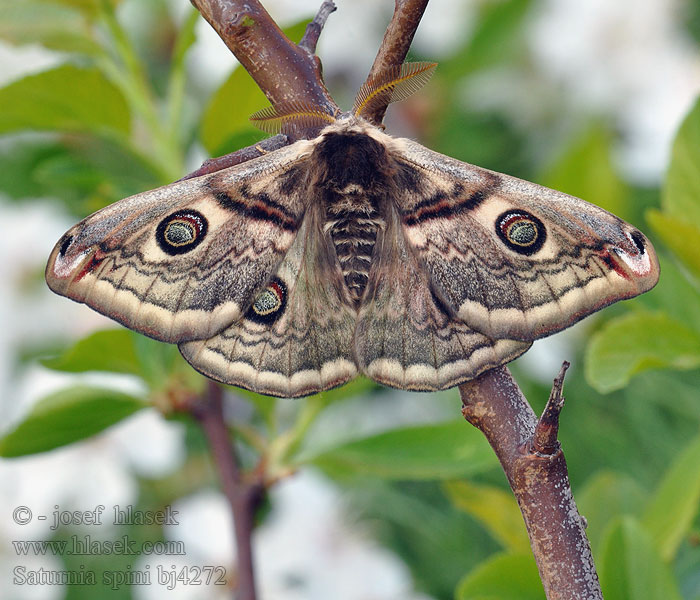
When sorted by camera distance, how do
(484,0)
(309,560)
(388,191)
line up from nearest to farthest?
1. (388,191)
2. (309,560)
3. (484,0)

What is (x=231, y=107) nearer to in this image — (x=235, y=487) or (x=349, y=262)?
(x=349, y=262)

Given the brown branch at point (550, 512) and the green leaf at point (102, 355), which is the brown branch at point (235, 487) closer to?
the green leaf at point (102, 355)

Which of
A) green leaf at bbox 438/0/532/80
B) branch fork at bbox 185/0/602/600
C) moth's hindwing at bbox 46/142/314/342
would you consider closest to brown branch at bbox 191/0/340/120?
branch fork at bbox 185/0/602/600

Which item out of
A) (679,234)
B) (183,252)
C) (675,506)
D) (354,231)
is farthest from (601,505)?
(183,252)

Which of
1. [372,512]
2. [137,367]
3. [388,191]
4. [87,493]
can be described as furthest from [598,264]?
[372,512]

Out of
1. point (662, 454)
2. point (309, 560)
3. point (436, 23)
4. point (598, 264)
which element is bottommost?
point (598, 264)

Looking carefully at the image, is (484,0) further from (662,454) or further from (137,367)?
(137,367)
